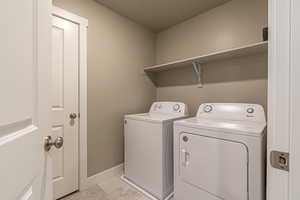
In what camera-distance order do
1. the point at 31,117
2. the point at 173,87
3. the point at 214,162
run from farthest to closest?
1. the point at 173,87
2. the point at 214,162
3. the point at 31,117

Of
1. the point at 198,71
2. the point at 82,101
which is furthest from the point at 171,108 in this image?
the point at 82,101

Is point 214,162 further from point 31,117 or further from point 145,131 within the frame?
point 31,117

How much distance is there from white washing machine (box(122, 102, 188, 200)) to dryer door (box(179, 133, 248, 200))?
9.0 inches

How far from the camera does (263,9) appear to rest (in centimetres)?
169

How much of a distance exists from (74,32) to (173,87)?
65.0 inches

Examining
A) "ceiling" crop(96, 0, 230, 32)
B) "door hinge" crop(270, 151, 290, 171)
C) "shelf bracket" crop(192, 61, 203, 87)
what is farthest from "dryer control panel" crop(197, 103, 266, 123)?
"ceiling" crop(96, 0, 230, 32)

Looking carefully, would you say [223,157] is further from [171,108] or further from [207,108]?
[171,108]

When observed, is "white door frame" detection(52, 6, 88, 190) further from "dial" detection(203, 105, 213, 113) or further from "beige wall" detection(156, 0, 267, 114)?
"dial" detection(203, 105, 213, 113)

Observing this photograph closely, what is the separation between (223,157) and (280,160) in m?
0.76

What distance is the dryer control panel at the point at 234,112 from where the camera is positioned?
1489 mm

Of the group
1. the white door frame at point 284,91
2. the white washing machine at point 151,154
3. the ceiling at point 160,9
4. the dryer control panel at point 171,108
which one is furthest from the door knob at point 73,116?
the white door frame at point 284,91

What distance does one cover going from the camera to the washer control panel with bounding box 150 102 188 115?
2061mm

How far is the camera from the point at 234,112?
1617mm

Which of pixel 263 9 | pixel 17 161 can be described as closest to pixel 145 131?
pixel 17 161
